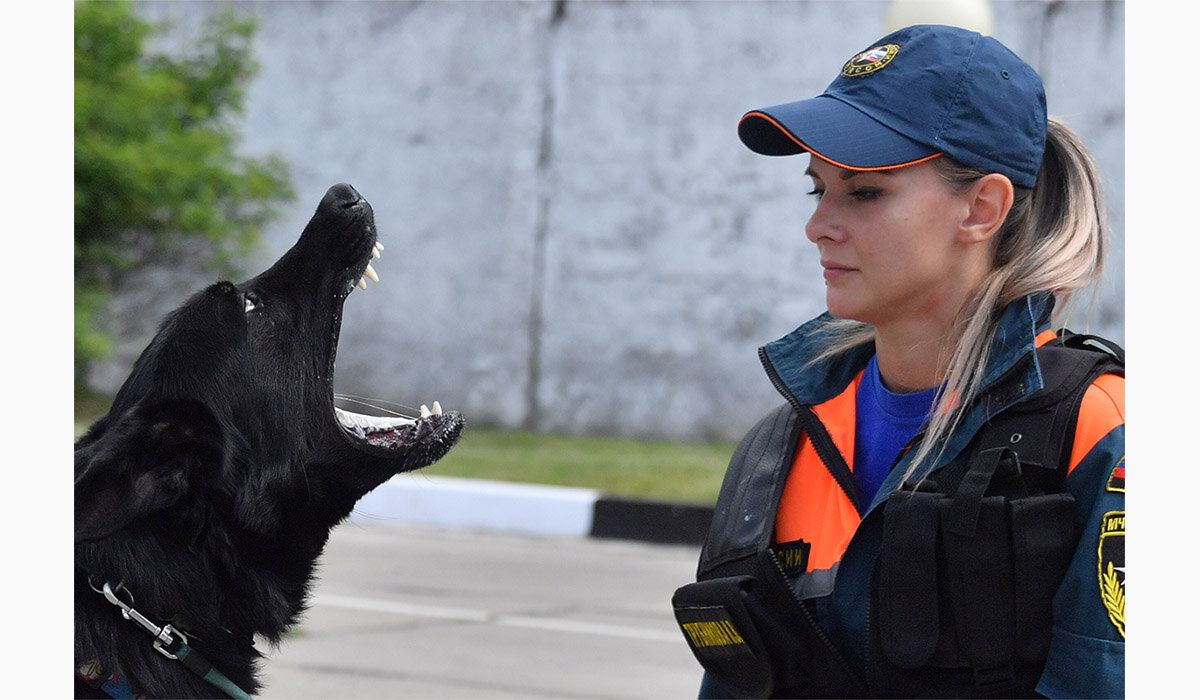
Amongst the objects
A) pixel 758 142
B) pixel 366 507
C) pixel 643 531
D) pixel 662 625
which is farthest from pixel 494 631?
pixel 758 142

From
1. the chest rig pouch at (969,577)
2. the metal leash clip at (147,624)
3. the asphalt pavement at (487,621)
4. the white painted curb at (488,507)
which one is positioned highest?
the chest rig pouch at (969,577)

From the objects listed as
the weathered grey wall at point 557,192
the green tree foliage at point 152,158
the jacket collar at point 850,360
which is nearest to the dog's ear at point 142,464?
the jacket collar at point 850,360

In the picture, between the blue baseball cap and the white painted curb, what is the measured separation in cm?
636

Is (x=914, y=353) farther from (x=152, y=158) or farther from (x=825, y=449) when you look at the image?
(x=152, y=158)

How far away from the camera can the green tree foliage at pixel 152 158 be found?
980cm

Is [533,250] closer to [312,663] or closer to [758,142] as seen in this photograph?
[312,663]

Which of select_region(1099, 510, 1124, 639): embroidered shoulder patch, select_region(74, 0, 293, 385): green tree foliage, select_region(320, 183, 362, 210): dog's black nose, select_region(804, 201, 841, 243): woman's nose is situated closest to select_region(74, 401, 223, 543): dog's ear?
select_region(320, 183, 362, 210): dog's black nose

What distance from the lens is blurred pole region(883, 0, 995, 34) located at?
5605mm

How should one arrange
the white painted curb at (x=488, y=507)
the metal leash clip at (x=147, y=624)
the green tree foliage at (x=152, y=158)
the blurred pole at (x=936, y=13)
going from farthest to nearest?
the green tree foliage at (x=152, y=158), the white painted curb at (x=488, y=507), the blurred pole at (x=936, y=13), the metal leash clip at (x=147, y=624)

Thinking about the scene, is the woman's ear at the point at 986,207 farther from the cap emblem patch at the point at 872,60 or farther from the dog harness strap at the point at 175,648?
the dog harness strap at the point at 175,648

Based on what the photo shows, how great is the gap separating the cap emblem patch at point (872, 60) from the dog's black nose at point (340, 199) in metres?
1.21

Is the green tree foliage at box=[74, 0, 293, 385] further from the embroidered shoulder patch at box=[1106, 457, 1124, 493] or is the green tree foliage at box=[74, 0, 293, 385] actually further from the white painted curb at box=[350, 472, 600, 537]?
the embroidered shoulder patch at box=[1106, 457, 1124, 493]

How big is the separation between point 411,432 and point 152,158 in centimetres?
795

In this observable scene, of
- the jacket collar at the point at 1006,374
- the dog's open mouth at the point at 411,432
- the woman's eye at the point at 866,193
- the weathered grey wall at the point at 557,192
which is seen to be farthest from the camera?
the weathered grey wall at the point at 557,192
